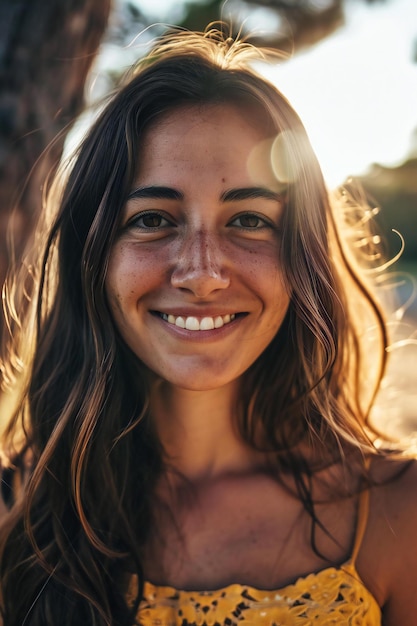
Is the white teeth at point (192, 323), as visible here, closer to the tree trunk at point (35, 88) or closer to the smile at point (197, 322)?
the smile at point (197, 322)

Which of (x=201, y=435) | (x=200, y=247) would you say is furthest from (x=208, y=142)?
(x=201, y=435)

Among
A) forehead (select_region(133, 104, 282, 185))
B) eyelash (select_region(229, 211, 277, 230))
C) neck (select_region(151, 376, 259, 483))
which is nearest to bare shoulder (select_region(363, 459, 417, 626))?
neck (select_region(151, 376, 259, 483))

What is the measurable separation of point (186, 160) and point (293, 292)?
0.43 meters

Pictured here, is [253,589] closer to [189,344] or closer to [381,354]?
[189,344]

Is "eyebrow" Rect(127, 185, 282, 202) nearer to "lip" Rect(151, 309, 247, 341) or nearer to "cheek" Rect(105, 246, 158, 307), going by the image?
"cheek" Rect(105, 246, 158, 307)

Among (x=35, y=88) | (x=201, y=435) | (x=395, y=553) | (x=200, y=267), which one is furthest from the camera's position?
(x=35, y=88)

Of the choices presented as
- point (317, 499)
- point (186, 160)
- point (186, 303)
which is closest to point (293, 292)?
point (186, 303)

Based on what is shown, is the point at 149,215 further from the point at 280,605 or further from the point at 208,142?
the point at 280,605

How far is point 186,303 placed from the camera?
181cm

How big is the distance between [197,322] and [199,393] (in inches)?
13.2

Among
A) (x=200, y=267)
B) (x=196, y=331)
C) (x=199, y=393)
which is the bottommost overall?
(x=199, y=393)

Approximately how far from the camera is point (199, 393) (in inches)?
82.4

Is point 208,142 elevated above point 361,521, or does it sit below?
above

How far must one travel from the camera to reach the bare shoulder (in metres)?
1.89
